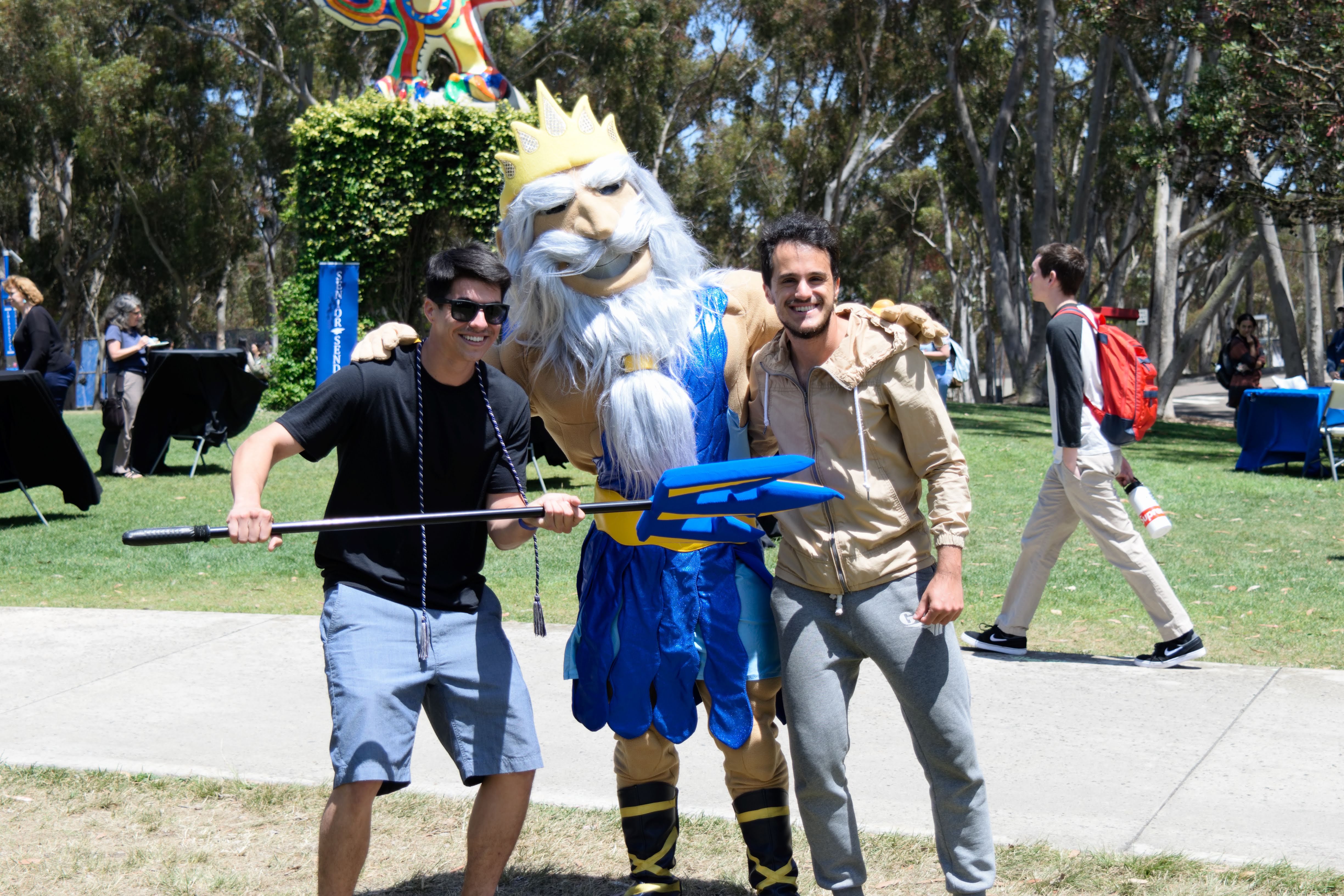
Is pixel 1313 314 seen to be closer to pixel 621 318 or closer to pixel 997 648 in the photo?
pixel 997 648

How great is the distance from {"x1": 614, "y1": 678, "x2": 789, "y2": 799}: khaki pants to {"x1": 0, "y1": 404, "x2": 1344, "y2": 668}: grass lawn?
111 inches

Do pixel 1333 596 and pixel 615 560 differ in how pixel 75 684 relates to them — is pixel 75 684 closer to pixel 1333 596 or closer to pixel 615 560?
pixel 615 560

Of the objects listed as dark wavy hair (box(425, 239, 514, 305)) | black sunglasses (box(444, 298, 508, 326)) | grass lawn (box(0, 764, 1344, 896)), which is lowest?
grass lawn (box(0, 764, 1344, 896))

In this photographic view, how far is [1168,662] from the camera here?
16.7 feet

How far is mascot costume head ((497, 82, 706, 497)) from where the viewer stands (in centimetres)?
317

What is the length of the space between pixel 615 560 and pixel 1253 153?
54.2 ft

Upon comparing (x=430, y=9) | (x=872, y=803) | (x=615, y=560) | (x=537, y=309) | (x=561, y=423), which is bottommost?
(x=872, y=803)

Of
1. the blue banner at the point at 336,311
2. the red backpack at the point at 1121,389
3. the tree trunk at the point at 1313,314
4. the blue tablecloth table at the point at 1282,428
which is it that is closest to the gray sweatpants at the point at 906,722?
the red backpack at the point at 1121,389

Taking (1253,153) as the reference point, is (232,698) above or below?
below

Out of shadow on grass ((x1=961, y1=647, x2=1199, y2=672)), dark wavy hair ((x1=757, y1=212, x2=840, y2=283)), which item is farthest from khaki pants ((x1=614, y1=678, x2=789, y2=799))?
shadow on grass ((x1=961, y1=647, x2=1199, y2=672))

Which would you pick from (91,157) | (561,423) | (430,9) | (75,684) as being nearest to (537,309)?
A: (561,423)

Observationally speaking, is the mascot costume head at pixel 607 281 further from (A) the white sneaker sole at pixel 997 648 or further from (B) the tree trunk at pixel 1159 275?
(B) the tree trunk at pixel 1159 275

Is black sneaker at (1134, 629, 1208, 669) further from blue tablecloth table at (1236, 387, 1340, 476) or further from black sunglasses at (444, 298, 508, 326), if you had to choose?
blue tablecloth table at (1236, 387, 1340, 476)

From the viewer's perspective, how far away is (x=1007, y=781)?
12.7 ft
